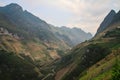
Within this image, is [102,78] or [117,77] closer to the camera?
[117,77]

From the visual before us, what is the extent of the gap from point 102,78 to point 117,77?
104582 millimetres

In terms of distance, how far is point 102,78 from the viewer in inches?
7446

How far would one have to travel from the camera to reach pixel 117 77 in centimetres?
8650

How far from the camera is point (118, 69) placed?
89.1 m

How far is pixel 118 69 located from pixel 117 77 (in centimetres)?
367

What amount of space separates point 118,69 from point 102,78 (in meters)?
102

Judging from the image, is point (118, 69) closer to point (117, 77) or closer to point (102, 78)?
point (117, 77)

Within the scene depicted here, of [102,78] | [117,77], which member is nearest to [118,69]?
[117,77]

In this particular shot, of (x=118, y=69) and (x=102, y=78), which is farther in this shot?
(x=102, y=78)
